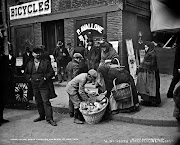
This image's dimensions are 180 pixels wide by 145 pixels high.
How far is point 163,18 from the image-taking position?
6.22 ft

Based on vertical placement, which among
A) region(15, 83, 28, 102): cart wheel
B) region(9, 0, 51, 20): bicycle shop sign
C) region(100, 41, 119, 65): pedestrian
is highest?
region(9, 0, 51, 20): bicycle shop sign

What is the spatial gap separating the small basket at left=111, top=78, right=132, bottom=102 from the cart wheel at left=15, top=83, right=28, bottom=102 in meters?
3.31

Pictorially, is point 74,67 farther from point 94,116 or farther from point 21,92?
point 21,92

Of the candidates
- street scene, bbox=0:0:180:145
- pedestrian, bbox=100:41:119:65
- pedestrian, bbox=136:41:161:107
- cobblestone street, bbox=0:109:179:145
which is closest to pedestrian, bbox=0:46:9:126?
street scene, bbox=0:0:180:145

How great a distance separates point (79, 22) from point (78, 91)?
623cm

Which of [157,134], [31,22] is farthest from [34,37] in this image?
[157,134]

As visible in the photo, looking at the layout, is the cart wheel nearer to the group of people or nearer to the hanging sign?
the group of people

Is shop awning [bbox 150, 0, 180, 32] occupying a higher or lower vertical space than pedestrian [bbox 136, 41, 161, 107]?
higher

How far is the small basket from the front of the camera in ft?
18.2

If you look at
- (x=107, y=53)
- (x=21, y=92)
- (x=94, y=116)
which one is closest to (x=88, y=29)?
(x=107, y=53)

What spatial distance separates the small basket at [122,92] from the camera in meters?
5.56

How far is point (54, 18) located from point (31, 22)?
193cm

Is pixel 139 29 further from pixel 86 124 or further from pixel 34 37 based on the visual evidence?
pixel 86 124

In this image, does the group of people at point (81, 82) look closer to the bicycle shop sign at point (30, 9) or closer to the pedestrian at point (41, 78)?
the pedestrian at point (41, 78)
